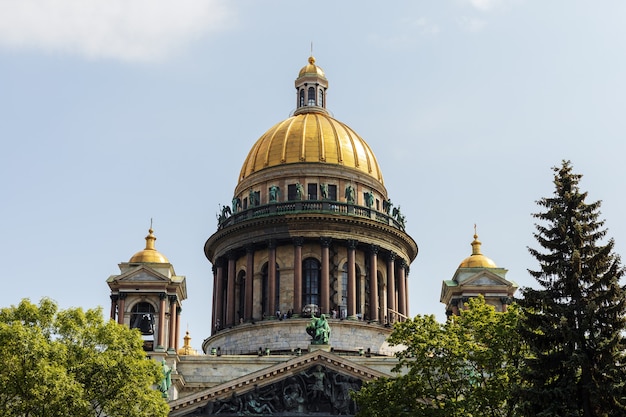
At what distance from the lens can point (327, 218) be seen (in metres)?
68.4

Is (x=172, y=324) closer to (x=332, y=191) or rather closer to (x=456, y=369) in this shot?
(x=332, y=191)

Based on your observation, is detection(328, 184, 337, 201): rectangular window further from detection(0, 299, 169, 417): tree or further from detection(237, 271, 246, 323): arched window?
detection(0, 299, 169, 417): tree

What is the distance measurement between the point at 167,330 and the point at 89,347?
53.3 ft

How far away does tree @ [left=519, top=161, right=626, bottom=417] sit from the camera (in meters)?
31.2

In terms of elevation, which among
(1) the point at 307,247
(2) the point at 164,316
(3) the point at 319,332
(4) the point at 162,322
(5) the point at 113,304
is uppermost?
(1) the point at 307,247

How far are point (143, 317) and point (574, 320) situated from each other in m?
34.1

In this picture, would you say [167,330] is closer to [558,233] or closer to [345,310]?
[345,310]

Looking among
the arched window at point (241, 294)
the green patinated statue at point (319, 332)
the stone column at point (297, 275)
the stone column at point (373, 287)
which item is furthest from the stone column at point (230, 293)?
the green patinated statue at point (319, 332)

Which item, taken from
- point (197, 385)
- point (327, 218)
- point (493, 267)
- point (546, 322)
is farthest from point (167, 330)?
point (546, 322)

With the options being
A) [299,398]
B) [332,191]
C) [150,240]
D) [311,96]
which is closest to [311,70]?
[311,96]

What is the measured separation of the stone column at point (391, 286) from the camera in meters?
69.8

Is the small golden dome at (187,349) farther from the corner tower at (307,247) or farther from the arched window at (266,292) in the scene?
the arched window at (266,292)

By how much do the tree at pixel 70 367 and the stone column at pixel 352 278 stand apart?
24370 mm

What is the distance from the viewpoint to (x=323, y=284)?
67000mm
